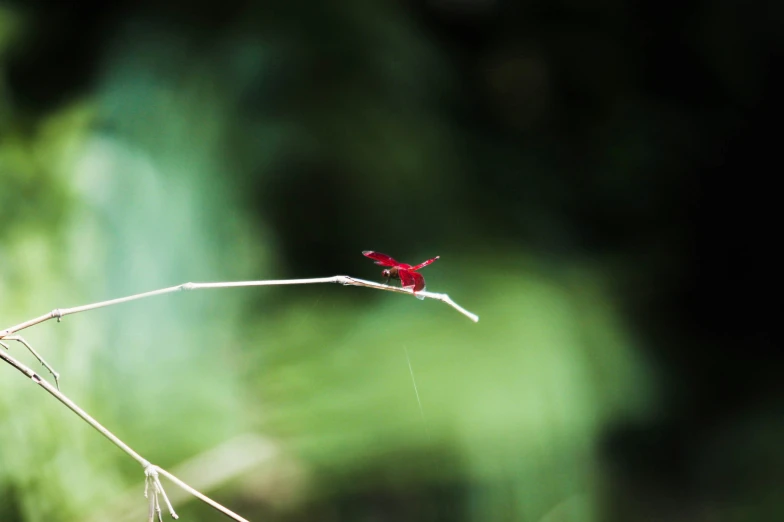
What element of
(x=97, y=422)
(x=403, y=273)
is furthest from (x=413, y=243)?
(x=97, y=422)

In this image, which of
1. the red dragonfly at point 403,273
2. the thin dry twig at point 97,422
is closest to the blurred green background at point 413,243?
the red dragonfly at point 403,273

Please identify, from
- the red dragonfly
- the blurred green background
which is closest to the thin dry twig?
the red dragonfly

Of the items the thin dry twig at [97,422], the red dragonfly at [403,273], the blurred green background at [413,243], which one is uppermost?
the blurred green background at [413,243]

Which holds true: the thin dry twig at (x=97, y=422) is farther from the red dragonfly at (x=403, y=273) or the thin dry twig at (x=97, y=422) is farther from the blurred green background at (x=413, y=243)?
the blurred green background at (x=413, y=243)

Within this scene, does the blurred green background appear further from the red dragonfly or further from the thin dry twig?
the thin dry twig

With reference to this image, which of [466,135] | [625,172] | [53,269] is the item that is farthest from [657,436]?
[53,269]

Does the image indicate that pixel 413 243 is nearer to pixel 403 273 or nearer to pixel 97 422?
pixel 403 273

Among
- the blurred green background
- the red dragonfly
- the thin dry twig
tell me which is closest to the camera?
the thin dry twig

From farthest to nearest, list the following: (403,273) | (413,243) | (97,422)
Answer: (413,243), (403,273), (97,422)
